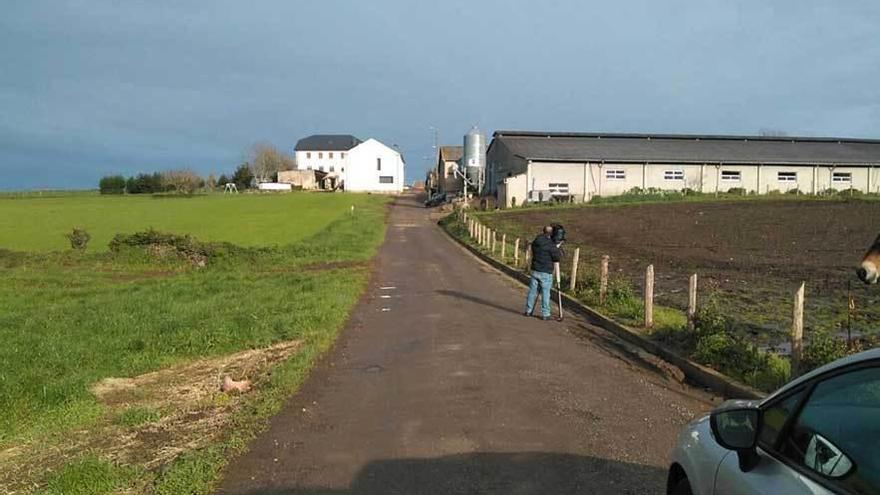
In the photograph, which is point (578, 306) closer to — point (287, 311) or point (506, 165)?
point (287, 311)

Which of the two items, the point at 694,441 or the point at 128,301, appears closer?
the point at 694,441

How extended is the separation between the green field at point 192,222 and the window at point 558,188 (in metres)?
17.1

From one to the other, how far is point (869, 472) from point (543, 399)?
550 centimetres

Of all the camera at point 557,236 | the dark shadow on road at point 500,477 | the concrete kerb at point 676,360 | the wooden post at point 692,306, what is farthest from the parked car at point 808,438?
the camera at point 557,236

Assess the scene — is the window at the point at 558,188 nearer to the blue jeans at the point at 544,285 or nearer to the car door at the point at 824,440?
the blue jeans at the point at 544,285

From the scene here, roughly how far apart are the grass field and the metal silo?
38.1 meters

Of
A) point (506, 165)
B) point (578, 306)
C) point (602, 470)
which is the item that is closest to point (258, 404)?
point (602, 470)

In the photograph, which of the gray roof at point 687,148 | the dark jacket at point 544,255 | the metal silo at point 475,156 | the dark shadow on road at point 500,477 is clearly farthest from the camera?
the metal silo at point 475,156

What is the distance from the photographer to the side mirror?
295cm

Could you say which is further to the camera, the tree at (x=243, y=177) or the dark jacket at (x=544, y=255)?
the tree at (x=243, y=177)

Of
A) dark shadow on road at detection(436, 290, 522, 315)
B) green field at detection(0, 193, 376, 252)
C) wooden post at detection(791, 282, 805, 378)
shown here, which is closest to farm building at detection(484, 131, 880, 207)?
green field at detection(0, 193, 376, 252)

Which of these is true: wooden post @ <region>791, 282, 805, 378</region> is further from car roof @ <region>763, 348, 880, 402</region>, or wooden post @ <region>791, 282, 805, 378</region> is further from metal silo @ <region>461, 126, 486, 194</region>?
metal silo @ <region>461, 126, 486, 194</region>

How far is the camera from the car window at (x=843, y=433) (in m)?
2.42

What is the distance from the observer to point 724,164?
195ft
